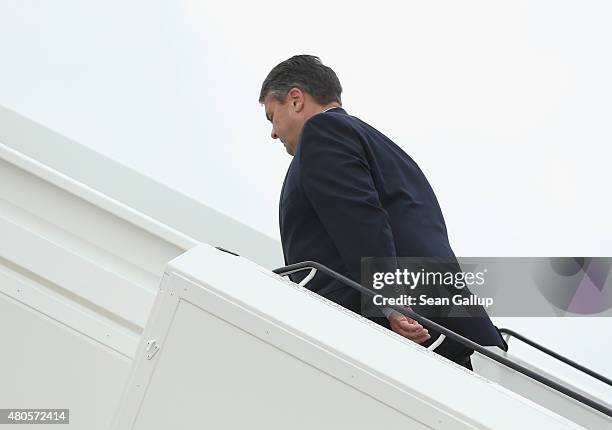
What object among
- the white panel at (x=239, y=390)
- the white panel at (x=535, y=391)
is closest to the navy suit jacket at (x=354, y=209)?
the white panel at (x=239, y=390)

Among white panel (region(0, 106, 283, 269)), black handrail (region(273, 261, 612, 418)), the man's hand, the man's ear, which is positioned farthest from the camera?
white panel (region(0, 106, 283, 269))

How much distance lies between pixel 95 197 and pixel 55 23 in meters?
2.43

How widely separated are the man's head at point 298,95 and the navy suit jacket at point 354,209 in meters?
0.18

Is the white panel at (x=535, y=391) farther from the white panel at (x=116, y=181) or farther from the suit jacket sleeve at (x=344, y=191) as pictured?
the white panel at (x=116, y=181)

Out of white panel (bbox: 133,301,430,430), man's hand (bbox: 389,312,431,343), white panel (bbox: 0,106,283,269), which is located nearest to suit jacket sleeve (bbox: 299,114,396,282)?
man's hand (bbox: 389,312,431,343)

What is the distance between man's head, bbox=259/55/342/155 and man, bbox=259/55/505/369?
113 millimetres

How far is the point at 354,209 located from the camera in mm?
1653

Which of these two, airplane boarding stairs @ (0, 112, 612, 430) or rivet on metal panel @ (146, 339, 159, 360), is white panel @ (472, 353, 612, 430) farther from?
rivet on metal panel @ (146, 339, 159, 360)

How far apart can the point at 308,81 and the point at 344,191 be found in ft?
1.37

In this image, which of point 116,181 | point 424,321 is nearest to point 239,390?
point 424,321

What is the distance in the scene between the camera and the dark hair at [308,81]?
1988 mm

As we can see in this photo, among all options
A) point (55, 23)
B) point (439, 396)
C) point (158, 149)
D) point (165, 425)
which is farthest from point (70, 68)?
point (439, 396)

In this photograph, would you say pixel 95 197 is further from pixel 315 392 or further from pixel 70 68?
pixel 70 68

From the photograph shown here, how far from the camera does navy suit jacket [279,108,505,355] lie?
165 cm
